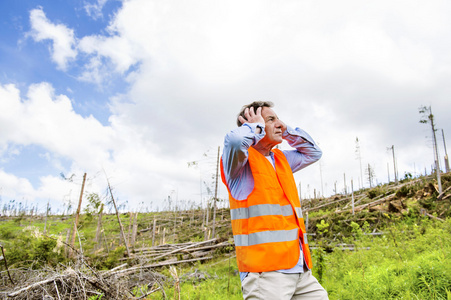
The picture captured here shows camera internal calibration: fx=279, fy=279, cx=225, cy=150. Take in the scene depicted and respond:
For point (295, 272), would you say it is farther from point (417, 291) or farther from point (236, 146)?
point (417, 291)

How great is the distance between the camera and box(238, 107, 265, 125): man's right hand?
205cm

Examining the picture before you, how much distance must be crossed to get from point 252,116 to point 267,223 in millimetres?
809

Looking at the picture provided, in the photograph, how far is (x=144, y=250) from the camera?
49.6 feet

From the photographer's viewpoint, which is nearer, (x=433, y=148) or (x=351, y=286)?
(x=351, y=286)

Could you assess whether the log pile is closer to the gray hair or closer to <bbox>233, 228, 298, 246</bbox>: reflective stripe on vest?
the gray hair

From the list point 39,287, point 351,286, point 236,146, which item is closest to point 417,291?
point 351,286

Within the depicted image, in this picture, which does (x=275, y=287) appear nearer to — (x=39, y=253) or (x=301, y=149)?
(x=301, y=149)

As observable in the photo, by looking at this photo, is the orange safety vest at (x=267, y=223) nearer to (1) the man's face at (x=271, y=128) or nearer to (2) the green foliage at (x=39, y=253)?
(1) the man's face at (x=271, y=128)

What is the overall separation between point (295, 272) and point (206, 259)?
12.2m

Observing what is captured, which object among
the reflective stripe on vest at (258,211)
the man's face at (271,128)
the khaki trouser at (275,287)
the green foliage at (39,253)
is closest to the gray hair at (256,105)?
the man's face at (271,128)

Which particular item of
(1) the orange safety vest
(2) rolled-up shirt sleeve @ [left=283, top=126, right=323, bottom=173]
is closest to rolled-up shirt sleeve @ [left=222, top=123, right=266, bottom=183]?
(1) the orange safety vest

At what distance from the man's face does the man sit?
0.10 feet

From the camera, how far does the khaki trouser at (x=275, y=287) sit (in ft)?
5.24

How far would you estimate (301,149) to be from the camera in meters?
2.66
